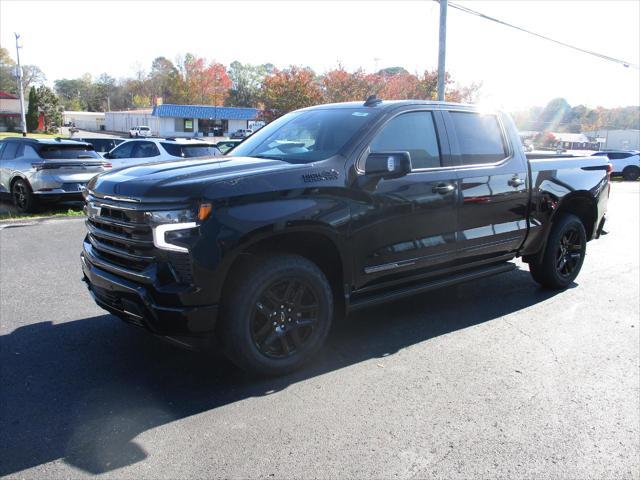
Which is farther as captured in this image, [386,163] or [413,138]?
[413,138]

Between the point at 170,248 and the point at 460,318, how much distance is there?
315 centimetres

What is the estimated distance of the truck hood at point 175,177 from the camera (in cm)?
348

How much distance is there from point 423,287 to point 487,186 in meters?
1.21

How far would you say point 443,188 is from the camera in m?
4.77

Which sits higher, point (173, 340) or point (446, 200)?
point (446, 200)

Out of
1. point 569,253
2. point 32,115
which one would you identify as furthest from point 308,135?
point 32,115

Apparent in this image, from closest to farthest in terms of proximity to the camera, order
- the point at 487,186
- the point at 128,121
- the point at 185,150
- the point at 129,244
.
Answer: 1. the point at 129,244
2. the point at 487,186
3. the point at 185,150
4. the point at 128,121

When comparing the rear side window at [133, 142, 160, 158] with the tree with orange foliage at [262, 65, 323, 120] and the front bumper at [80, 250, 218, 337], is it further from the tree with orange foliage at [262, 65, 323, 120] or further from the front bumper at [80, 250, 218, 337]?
the tree with orange foliage at [262, 65, 323, 120]

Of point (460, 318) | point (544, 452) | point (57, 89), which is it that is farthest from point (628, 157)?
point (57, 89)

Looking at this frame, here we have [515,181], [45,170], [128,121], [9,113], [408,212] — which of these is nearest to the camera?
[408,212]

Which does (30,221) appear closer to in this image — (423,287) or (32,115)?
(423,287)

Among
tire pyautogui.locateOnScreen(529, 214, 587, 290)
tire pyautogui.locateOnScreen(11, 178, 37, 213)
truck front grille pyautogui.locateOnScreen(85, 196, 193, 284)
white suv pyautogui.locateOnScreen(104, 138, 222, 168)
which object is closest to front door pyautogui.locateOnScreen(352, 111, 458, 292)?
truck front grille pyautogui.locateOnScreen(85, 196, 193, 284)

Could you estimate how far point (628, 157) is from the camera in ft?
103

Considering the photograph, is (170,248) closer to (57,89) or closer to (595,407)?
(595,407)
